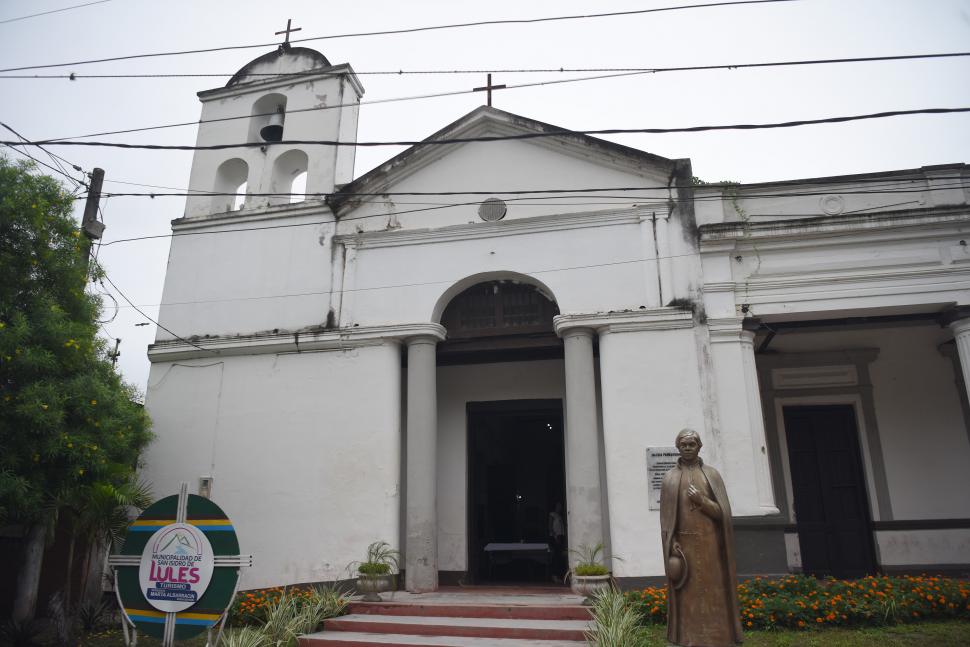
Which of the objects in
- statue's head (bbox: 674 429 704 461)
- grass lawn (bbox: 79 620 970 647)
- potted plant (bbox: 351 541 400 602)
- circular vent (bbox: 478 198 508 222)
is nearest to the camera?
statue's head (bbox: 674 429 704 461)

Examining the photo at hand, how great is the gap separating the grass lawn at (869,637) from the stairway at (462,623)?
115 centimetres

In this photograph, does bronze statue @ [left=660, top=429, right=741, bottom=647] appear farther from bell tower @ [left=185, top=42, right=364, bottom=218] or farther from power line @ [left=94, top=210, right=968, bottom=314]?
bell tower @ [left=185, top=42, right=364, bottom=218]

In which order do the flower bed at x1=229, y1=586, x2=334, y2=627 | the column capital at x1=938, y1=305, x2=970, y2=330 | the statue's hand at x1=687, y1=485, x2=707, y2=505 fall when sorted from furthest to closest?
1. the column capital at x1=938, y1=305, x2=970, y2=330
2. the flower bed at x1=229, y1=586, x2=334, y2=627
3. the statue's hand at x1=687, y1=485, x2=707, y2=505

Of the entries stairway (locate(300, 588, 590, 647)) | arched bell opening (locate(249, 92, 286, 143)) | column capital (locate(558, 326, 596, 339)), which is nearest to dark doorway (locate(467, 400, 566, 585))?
column capital (locate(558, 326, 596, 339))

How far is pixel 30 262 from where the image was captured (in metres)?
8.98

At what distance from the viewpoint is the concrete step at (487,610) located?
8828mm

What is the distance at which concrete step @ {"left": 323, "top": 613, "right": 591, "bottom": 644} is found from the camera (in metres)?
8.09

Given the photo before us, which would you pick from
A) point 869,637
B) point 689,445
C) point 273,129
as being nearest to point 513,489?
point 869,637

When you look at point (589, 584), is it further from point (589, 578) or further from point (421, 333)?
point (421, 333)

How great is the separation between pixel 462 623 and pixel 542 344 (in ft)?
16.9

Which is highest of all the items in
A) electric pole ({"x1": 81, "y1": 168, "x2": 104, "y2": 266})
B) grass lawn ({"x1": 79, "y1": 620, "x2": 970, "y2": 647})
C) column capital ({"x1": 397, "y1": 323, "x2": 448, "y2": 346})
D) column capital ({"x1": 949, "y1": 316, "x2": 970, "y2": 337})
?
electric pole ({"x1": 81, "y1": 168, "x2": 104, "y2": 266})

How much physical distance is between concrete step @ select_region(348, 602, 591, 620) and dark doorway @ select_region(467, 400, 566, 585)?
3.45 metres

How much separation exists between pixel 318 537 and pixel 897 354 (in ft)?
36.7

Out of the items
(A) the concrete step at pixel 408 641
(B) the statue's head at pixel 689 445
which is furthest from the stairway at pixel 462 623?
(B) the statue's head at pixel 689 445
